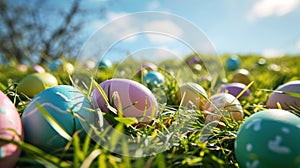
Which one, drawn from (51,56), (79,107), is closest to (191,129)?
(79,107)

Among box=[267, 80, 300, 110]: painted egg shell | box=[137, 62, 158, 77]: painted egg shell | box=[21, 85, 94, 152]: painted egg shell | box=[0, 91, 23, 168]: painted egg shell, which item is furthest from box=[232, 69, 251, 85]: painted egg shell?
box=[0, 91, 23, 168]: painted egg shell

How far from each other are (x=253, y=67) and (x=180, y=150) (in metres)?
2.87

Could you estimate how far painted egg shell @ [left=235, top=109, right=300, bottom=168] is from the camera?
2.36ft

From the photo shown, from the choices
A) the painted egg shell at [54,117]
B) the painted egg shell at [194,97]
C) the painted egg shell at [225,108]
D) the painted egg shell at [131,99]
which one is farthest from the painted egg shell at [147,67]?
the painted egg shell at [54,117]

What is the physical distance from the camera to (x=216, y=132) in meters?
1.02

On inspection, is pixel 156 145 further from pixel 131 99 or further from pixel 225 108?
pixel 225 108

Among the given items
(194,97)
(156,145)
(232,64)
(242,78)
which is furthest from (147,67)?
(232,64)

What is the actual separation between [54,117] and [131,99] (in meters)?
0.27

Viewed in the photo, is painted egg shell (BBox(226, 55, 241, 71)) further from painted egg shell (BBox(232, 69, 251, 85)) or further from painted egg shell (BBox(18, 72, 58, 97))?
painted egg shell (BBox(18, 72, 58, 97))

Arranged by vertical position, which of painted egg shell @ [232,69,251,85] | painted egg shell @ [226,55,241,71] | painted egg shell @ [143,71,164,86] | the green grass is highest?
the green grass

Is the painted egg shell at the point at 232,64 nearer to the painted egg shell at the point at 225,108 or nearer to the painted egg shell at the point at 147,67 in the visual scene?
the painted egg shell at the point at 147,67

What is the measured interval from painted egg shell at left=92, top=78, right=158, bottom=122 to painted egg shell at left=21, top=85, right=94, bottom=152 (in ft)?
0.34

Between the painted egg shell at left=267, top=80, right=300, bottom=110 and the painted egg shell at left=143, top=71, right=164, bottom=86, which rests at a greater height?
the painted egg shell at left=267, top=80, right=300, bottom=110

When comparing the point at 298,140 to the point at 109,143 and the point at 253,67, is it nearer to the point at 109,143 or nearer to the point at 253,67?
the point at 109,143
